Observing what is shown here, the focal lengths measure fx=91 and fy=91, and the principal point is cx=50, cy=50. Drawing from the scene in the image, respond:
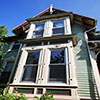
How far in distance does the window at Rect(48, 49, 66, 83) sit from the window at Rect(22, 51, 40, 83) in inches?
34.2

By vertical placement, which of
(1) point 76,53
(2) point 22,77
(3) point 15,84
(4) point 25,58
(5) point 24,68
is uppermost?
(1) point 76,53

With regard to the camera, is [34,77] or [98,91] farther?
[34,77]

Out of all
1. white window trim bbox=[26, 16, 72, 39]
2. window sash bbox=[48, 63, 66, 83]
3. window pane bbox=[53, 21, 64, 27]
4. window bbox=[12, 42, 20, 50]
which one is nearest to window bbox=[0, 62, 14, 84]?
window bbox=[12, 42, 20, 50]

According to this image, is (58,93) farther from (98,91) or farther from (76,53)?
(76,53)

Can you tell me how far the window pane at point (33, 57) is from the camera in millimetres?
5329

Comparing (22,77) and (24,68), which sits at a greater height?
(24,68)

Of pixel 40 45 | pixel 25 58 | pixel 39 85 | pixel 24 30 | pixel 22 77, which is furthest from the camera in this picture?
pixel 24 30

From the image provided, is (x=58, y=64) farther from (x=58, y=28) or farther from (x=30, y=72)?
(x=58, y=28)

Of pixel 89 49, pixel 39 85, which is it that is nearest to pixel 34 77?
pixel 39 85

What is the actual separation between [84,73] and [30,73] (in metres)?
2.96

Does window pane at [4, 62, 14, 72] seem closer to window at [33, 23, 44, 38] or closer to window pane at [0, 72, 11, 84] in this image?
window pane at [0, 72, 11, 84]

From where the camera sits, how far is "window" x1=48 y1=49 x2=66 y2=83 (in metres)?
4.36

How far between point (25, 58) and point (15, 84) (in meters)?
1.55

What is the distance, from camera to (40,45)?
228 inches
